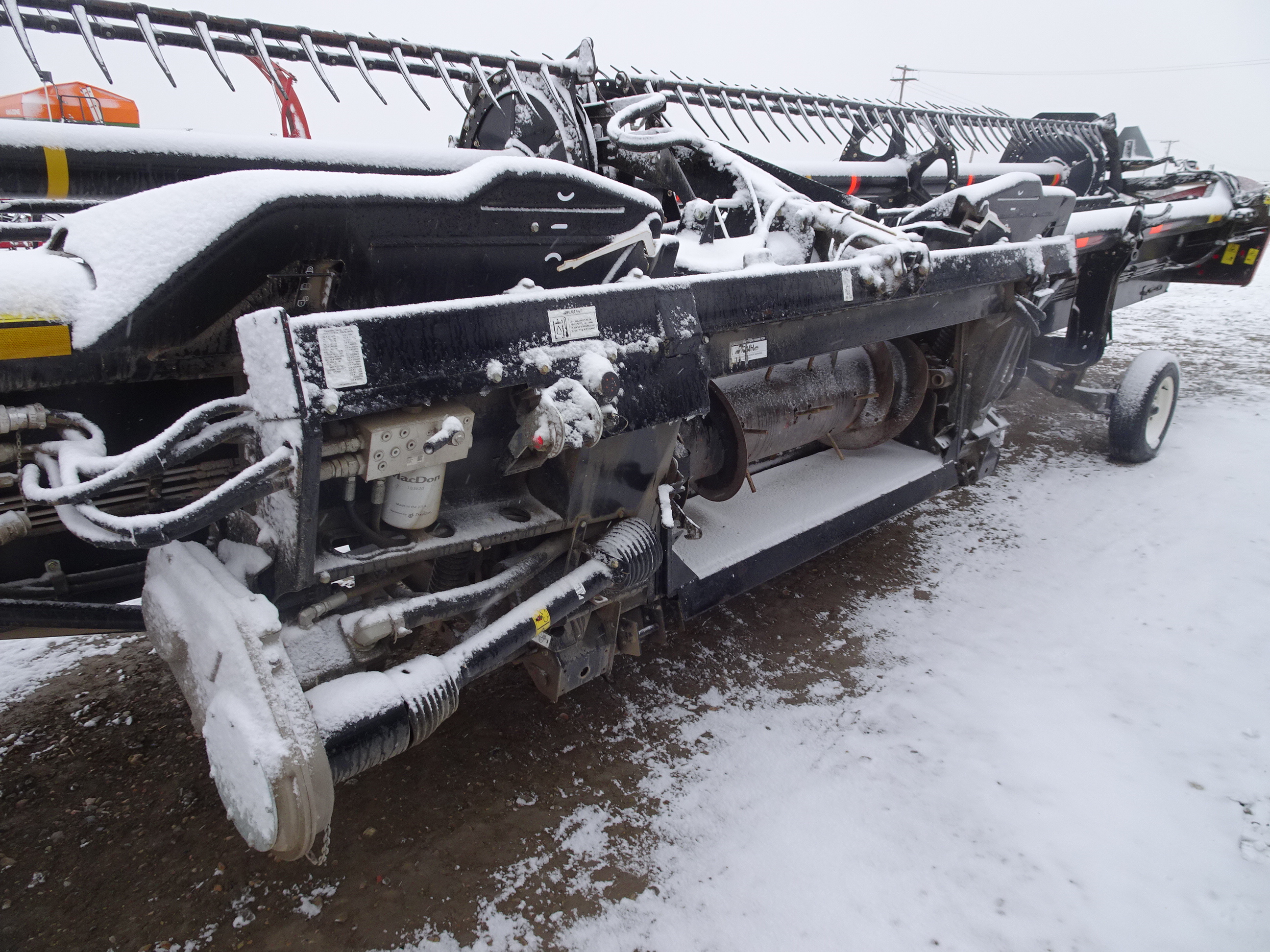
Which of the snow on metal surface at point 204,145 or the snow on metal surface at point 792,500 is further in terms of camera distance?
the snow on metal surface at point 792,500

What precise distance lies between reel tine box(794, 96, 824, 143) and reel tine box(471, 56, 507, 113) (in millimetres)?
2394

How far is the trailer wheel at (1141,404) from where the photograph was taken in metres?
4.47

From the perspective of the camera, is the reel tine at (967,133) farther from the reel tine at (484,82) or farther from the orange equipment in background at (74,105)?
the orange equipment in background at (74,105)

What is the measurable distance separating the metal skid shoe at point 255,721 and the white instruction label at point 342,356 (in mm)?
431

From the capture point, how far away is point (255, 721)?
4.56 ft

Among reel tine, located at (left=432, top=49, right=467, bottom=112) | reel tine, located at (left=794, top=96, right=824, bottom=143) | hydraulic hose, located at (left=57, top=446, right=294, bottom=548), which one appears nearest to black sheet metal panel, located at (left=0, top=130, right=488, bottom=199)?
hydraulic hose, located at (left=57, top=446, right=294, bottom=548)

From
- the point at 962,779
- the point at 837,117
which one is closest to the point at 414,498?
the point at 962,779

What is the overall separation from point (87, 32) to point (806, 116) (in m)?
4.00

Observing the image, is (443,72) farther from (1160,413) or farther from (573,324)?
(1160,413)

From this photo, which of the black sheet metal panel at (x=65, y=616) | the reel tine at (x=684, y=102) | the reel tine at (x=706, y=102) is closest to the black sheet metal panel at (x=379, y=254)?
the black sheet metal panel at (x=65, y=616)

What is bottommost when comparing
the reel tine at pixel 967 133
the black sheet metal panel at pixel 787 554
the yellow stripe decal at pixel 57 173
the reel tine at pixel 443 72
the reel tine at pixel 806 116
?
the black sheet metal panel at pixel 787 554

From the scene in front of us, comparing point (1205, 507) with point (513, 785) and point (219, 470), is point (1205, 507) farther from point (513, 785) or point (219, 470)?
point (219, 470)

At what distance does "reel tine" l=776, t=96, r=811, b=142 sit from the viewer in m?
5.13

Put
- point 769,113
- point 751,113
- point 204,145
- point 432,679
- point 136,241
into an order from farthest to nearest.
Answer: point 769,113, point 751,113, point 204,145, point 432,679, point 136,241
